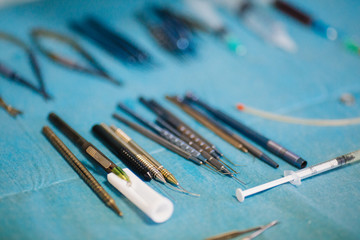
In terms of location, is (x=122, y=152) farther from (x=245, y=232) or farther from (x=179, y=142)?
(x=245, y=232)

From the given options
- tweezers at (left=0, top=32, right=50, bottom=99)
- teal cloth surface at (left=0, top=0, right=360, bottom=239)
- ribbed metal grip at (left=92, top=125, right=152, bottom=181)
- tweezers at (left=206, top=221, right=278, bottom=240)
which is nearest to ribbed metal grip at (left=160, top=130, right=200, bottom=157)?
teal cloth surface at (left=0, top=0, right=360, bottom=239)

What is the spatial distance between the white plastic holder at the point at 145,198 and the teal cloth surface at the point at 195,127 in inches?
1.3

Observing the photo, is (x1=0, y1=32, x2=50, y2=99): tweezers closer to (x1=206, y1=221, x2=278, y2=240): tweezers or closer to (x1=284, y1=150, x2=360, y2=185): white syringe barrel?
(x1=206, y1=221, x2=278, y2=240): tweezers

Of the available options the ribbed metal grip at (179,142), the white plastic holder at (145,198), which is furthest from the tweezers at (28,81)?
the white plastic holder at (145,198)

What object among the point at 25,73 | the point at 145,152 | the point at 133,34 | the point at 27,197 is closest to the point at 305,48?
the point at 133,34

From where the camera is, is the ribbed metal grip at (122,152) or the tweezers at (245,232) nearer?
the tweezers at (245,232)

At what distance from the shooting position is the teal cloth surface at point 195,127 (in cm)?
116

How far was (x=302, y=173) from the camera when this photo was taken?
133 cm

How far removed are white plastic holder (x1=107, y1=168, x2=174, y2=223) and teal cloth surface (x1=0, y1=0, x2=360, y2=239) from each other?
0.03m

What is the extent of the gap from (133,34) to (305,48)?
1056 millimetres

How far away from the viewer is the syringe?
1241mm

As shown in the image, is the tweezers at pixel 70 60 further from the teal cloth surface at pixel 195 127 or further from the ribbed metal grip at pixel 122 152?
the ribbed metal grip at pixel 122 152

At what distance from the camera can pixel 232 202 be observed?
124 cm

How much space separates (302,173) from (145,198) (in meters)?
0.58
